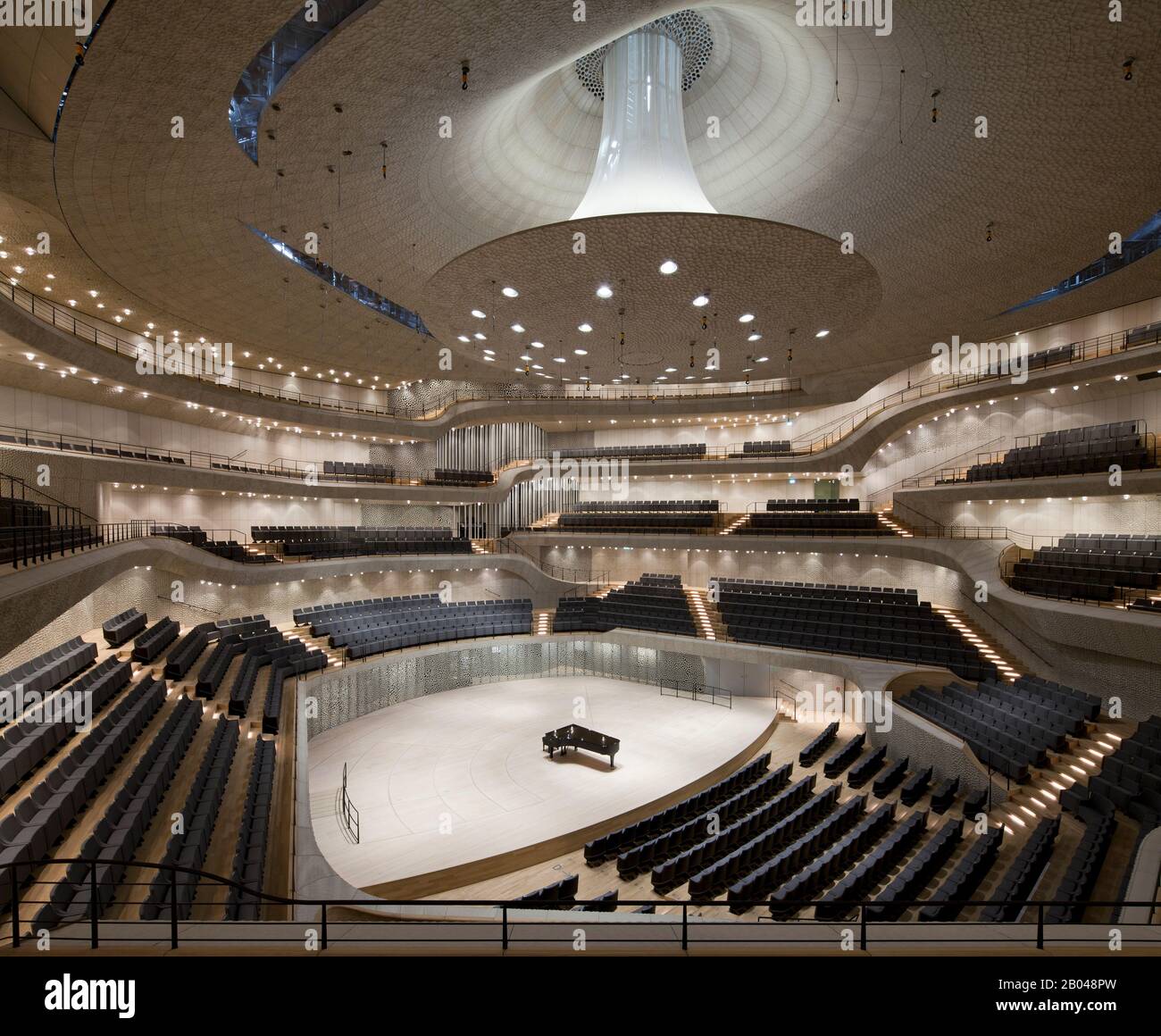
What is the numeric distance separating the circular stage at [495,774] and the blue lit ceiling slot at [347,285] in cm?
1166

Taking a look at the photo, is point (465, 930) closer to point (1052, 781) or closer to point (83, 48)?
point (83, 48)

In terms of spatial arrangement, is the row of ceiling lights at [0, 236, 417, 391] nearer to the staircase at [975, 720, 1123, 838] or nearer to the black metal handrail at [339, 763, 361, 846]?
the black metal handrail at [339, 763, 361, 846]

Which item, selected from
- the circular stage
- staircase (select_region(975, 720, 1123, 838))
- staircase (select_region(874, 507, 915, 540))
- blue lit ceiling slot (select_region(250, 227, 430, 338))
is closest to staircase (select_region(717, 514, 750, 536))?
staircase (select_region(874, 507, 915, 540))

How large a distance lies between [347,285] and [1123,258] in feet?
66.5

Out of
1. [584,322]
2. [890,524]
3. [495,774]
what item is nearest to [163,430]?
[495,774]

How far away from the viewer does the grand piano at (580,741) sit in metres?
13.3

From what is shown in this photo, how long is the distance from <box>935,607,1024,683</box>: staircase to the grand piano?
10144mm

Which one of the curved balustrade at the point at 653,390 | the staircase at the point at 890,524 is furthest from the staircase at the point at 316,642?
the staircase at the point at 890,524

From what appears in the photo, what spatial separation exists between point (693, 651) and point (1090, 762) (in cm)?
1022

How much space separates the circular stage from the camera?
385 inches

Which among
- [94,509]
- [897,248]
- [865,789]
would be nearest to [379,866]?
[865,789]

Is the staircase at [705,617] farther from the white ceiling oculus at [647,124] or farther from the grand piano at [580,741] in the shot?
the white ceiling oculus at [647,124]

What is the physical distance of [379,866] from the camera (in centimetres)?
935
